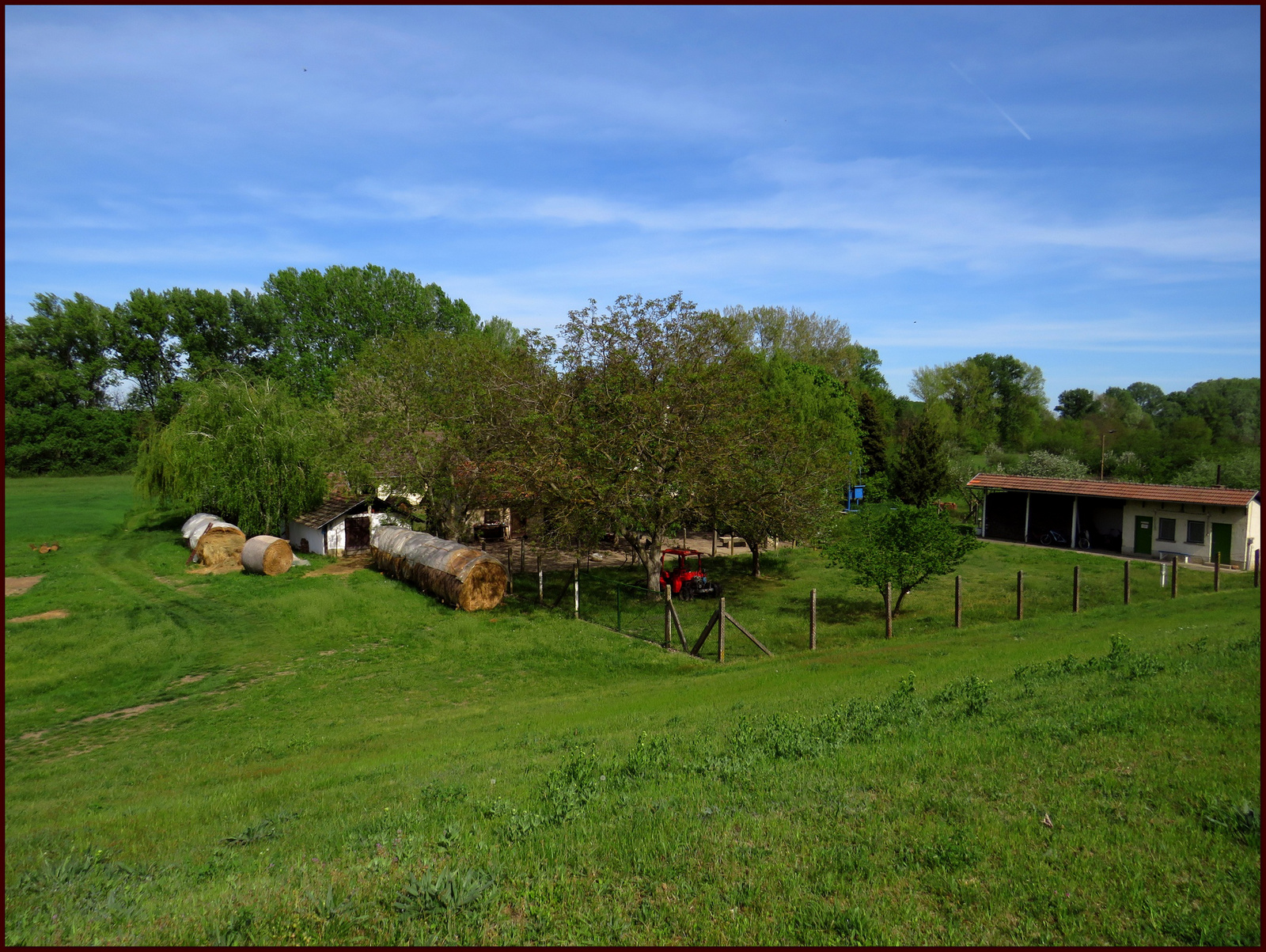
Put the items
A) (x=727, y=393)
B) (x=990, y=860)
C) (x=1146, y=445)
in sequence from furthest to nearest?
(x=1146, y=445)
(x=727, y=393)
(x=990, y=860)

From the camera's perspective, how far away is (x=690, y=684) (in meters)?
14.6

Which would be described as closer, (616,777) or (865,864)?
(865,864)

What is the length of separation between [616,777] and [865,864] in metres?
3.16

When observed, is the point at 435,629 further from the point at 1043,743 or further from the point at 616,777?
the point at 1043,743

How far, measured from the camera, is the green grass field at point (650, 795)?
473 cm

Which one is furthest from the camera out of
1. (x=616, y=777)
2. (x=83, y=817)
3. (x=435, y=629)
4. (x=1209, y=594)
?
(x=1209, y=594)

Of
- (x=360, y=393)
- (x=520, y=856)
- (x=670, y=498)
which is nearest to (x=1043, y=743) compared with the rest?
(x=520, y=856)

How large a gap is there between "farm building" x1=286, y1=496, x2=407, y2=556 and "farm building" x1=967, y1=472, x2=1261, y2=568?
110 ft

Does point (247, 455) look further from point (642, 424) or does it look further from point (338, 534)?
point (642, 424)

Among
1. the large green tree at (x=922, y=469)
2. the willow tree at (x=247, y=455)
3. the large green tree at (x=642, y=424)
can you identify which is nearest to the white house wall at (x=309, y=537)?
the willow tree at (x=247, y=455)

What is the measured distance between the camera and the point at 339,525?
35500mm

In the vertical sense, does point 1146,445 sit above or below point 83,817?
above

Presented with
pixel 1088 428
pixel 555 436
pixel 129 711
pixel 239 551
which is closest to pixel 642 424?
pixel 555 436

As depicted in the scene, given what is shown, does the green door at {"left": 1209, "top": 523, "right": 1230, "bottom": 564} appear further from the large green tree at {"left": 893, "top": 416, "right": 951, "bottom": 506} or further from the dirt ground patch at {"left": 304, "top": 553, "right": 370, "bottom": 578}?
the dirt ground patch at {"left": 304, "top": 553, "right": 370, "bottom": 578}
